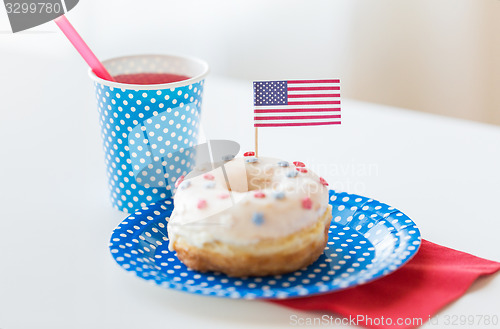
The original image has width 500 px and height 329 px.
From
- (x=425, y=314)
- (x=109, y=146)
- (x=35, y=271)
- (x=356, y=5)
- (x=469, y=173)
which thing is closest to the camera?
(x=425, y=314)

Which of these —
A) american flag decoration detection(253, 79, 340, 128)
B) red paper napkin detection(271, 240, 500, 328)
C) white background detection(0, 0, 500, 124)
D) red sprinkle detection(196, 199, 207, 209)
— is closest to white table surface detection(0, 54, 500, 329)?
red paper napkin detection(271, 240, 500, 328)

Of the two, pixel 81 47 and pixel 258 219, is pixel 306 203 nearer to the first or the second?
pixel 258 219

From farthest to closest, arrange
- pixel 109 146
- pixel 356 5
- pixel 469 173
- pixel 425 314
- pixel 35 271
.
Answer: pixel 356 5
pixel 469 173
pixel 109 146
pixel 35 271
pixel 425 314

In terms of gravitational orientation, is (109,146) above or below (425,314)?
above

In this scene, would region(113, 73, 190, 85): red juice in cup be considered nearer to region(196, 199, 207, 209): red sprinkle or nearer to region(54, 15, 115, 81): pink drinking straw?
region(54, 15, 115, 81): pink drinking straw

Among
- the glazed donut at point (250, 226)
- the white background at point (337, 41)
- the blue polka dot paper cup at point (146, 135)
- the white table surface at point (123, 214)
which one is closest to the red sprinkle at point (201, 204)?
the glazed donut at point (250, 226)

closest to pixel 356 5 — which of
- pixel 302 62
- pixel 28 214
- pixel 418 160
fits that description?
pixel 302 62

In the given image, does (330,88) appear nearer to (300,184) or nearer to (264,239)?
(300,184)
